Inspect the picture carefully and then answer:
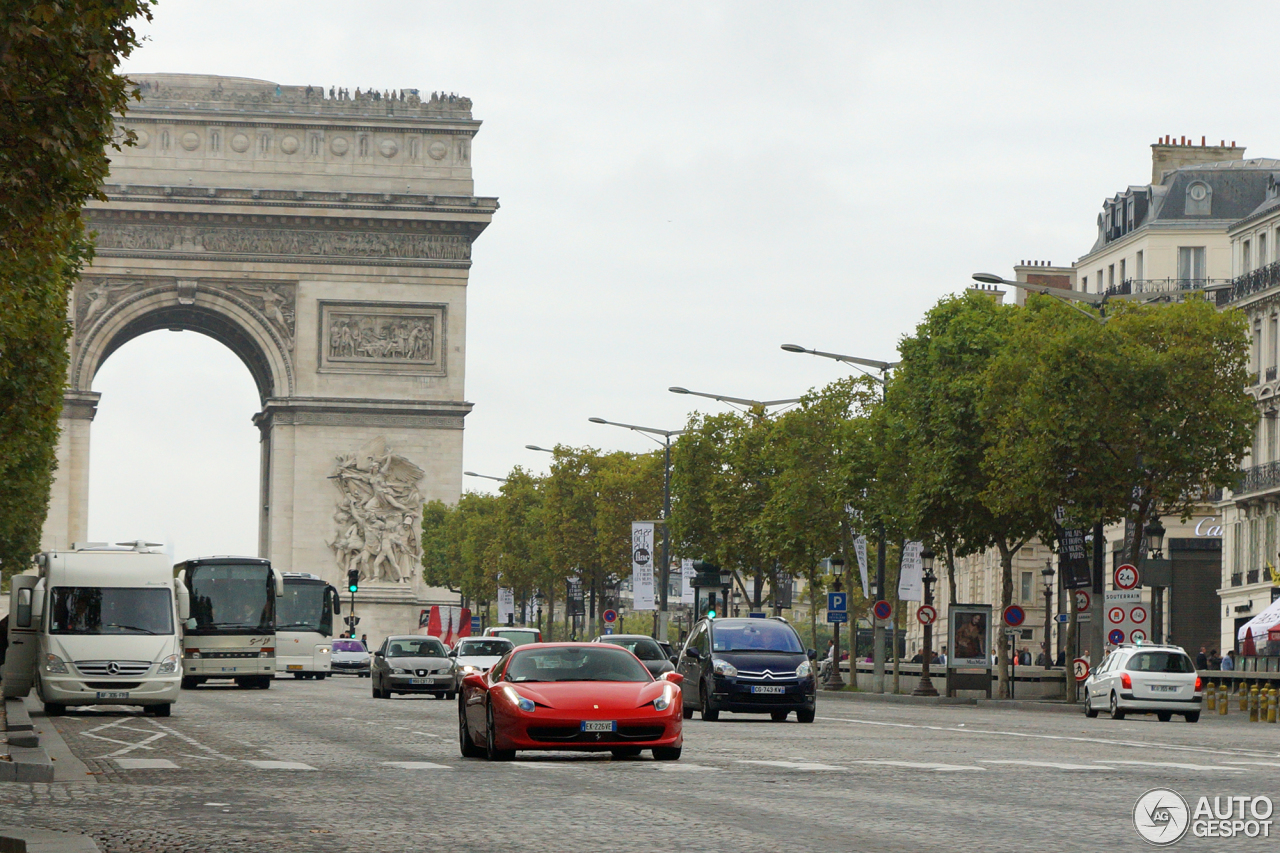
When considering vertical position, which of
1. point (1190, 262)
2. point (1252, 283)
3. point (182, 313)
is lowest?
point (182, 313)

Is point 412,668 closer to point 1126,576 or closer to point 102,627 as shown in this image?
point 102,627

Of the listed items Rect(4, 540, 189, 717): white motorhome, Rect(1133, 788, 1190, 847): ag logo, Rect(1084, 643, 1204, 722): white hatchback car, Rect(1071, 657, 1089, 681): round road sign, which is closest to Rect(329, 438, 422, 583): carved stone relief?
Rect(1071, 657, 1089, 681): round road sign

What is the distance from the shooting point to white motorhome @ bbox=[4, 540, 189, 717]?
33750 millimetres

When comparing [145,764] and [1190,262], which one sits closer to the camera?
[145,764]

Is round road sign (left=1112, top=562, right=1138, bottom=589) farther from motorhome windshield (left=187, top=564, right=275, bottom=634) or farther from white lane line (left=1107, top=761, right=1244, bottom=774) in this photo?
white lane line (left=1107, top=761, right=1244, bottom=774)

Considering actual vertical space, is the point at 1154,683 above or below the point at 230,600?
below

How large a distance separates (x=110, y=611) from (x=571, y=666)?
45.8 feet

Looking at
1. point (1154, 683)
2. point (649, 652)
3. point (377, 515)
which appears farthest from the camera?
point (377, 515)

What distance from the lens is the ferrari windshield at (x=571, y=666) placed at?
22875 millimetres

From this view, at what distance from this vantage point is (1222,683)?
49.0 meters

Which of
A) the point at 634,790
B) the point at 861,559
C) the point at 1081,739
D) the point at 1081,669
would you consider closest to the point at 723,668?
the point at 1081,739

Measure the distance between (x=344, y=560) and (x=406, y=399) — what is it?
5.88m

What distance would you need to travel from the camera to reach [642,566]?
75.2m

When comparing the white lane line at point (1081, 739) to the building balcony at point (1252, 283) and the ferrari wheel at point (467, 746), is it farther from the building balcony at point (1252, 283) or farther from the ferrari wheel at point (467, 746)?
the building balcony at point (1252, 283)
